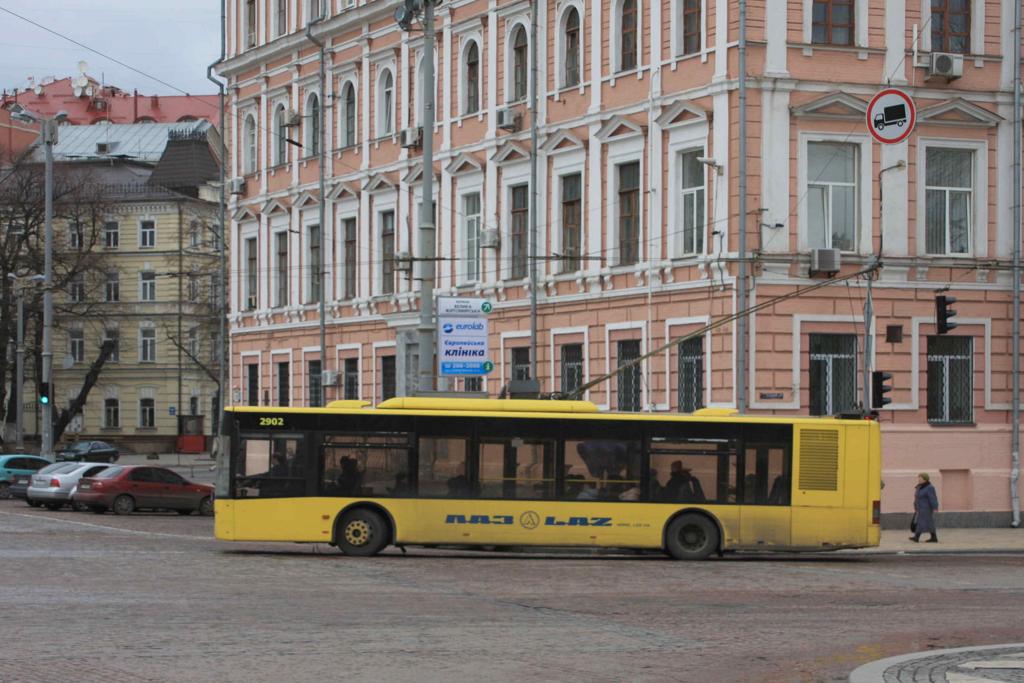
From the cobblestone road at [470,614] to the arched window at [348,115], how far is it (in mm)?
23992

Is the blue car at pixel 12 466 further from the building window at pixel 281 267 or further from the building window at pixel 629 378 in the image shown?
the building window at pixel 629 378

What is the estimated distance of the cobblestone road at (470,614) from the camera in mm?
15086

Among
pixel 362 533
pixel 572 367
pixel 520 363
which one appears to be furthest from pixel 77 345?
pixel 362 533

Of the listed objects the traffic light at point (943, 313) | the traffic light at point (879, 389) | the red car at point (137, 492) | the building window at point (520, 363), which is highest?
the traffic light at point (943, 313)

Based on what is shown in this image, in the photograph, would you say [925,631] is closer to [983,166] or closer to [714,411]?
[714,411]

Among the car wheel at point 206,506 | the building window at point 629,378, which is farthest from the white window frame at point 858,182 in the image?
the car wheel at point 206,506

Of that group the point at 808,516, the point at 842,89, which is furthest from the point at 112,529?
the point at 842,89

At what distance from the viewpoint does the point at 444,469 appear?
28688 millimetres

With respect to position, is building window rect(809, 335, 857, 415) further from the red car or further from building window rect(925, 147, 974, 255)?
the red car

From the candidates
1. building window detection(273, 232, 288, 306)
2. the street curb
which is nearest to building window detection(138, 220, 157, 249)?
building window detection(273, 232, 288, 306)

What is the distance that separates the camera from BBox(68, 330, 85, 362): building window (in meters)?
98.7

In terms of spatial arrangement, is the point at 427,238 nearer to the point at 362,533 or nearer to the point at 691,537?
the point at 362,533

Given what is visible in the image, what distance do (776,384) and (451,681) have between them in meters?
22.5

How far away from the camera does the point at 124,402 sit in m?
98.4
